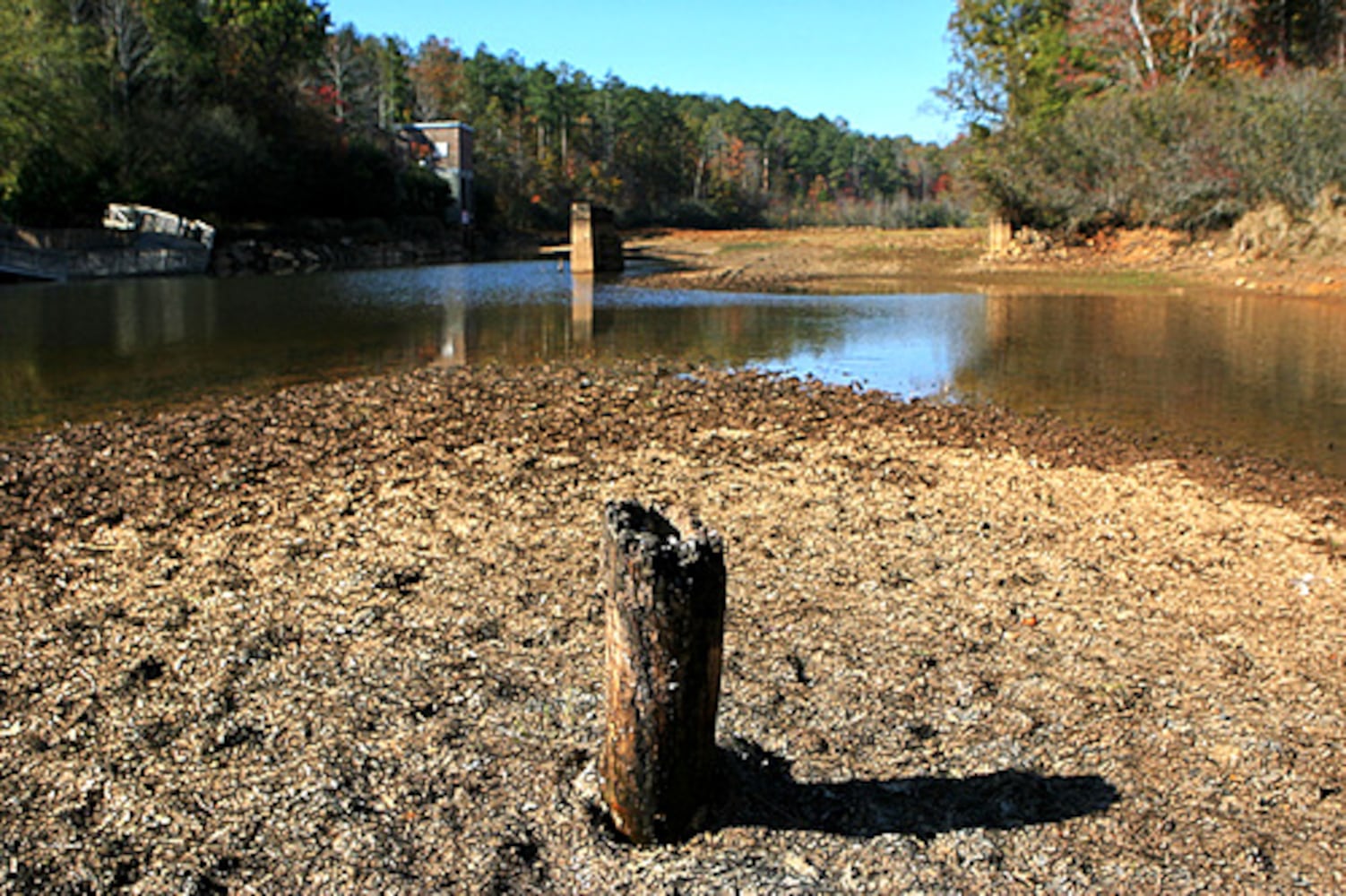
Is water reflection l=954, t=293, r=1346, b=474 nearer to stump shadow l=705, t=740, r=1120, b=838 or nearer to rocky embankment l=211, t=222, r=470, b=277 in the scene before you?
stump shadow l=705, t=740, r=1120, b=838

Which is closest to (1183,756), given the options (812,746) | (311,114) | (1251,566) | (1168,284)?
(812,746)

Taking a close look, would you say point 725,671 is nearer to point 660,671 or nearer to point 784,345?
point 660,671

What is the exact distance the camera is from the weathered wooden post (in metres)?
3.04

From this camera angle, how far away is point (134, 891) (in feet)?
10.0

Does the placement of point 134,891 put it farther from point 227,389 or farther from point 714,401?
point 227,389

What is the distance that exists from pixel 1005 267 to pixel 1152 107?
5757 millimetres

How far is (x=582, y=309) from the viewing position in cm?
2123

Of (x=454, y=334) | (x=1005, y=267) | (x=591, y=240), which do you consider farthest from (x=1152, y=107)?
(x=454, y=334)

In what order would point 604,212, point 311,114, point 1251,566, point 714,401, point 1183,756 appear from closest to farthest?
point 1183,756, point 1251,566, point 714,401, point 604,212, point 311,114

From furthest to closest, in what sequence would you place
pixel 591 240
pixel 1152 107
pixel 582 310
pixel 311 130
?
pixel 311 130 → pixel 591 240 → pixel 1152 107 → pixel 582 310

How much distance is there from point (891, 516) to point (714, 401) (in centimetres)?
391

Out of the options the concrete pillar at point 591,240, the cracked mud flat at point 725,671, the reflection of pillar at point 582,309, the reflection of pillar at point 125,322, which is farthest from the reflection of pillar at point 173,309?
the concrete pillar at point 591,240

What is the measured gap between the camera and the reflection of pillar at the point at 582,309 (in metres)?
16.4

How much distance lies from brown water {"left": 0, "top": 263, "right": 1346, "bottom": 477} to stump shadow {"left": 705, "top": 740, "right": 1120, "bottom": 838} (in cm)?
608
